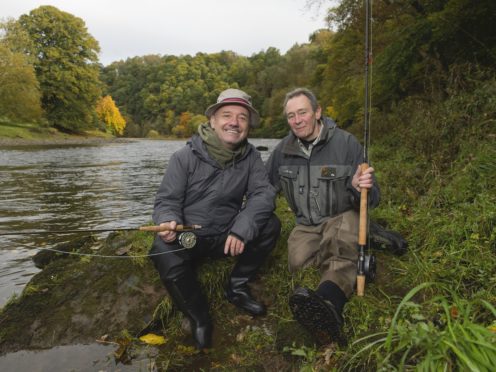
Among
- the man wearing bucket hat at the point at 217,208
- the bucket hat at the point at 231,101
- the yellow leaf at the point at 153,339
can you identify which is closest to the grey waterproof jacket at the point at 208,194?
the man wearing bucket hat at the point at 217,208

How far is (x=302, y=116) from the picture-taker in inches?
145

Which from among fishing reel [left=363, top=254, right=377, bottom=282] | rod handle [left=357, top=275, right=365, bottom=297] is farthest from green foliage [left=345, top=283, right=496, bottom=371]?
fishing reel [left=363, top=254, right=377, bottom=282]

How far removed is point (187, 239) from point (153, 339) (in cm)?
95

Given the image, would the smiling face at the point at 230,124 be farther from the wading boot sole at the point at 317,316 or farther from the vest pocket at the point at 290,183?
the wading boot sole at the point at 317,316

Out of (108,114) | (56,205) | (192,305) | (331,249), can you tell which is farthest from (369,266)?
(108,114)

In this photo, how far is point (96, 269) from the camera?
413cm

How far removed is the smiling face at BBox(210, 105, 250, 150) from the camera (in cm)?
357

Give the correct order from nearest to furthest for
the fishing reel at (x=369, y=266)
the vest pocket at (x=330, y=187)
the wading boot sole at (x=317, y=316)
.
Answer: the wading boot sole at (x=317, y=316), the fishing reel at (x=369, y=266), the vest pocket at (x=330, y=187)

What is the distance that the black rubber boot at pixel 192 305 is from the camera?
3.19 metres

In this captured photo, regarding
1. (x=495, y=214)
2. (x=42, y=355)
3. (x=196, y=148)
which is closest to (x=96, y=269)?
(x=42, y=355)

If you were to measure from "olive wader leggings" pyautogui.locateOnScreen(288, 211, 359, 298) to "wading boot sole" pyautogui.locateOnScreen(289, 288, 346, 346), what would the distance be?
1.63ft

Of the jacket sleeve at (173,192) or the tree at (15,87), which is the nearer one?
the jacket sleeve at (173,192)

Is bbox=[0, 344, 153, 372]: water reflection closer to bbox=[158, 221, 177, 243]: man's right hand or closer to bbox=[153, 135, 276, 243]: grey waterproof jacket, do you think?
bbox=[158, 221, 177, 243]: man's right hand

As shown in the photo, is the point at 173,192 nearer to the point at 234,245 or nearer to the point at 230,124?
the point at 234,245
